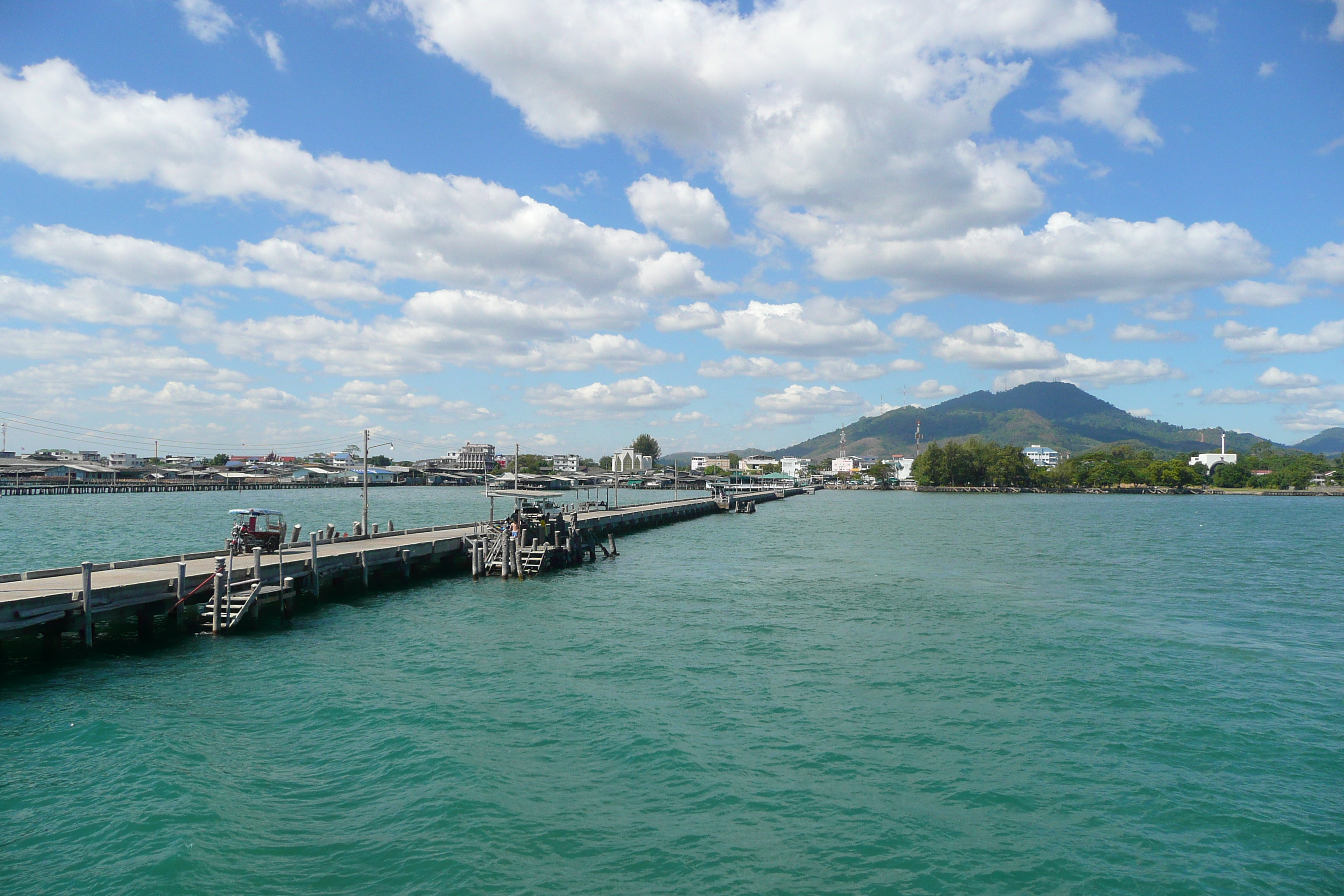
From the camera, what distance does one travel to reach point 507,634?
2455cm

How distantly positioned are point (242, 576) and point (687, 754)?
A: 18.2m

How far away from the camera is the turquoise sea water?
10461 millimetres

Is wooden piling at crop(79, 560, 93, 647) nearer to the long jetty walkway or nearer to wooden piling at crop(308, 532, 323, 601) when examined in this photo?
the long jetty walkway

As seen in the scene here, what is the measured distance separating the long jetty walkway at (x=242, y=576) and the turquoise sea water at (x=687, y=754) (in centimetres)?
118

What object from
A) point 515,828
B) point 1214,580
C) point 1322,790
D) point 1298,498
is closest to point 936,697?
point 1322,790

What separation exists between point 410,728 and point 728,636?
1165 centimetres

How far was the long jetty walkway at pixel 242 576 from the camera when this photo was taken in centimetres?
1986

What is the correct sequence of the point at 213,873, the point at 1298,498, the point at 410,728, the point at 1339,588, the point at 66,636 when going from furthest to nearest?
the point at 1298,498 → the point at 1339,588 → the point at 66,636 → the point at 410,728 → the point at 213,873

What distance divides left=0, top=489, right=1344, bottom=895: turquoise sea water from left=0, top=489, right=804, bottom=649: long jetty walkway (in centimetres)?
118

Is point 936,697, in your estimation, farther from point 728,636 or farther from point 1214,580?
point 1214,580

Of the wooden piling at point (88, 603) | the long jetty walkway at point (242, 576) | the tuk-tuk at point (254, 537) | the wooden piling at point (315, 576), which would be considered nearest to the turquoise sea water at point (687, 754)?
the wooden piling at point (88, 603)

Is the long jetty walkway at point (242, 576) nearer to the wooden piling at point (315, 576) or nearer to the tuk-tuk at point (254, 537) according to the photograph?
the wooden piling at point (315, 576)

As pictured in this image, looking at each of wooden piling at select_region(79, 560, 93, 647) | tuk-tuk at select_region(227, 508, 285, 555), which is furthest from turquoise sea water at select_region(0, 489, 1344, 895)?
tuk-tuk at select_region(227, 508, 285, 555)

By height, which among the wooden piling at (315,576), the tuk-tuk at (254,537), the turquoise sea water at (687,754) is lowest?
the turquoise sea water at (687,754)
